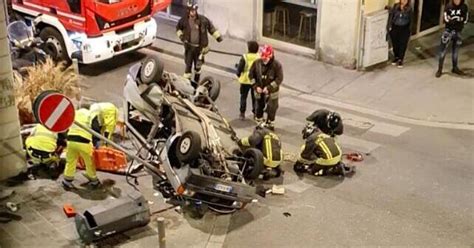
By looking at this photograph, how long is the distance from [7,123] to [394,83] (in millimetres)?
8460

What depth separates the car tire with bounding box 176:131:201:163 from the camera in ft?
35.0

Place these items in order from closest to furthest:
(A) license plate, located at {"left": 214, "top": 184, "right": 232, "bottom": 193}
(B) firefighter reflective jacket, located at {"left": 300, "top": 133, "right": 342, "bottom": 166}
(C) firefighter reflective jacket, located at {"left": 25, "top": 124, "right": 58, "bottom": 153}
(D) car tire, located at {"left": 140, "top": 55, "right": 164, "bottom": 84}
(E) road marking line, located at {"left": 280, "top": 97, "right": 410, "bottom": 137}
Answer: (A) license plate, located at {"left": 214, "top": 184, "right": 232, "bottom": 193}
(C) firefighter reflective jacket, located at {"left": 25, "top": 124, "right": 58, "bottom": 153}
(B) firefighter reflective jacket, located at {"left": 300, "top": 133, "right": 342, "bottom": 166}
(D) car tire, located at {"left": 140, "top": 55, "right": 164, "bottom": 84}
(E) road marking line, located at {"left": 280, "top": 97, "right": 410, "bottom": 137}

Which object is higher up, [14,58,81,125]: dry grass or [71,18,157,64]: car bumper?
[14,58,81,125]: dry grass

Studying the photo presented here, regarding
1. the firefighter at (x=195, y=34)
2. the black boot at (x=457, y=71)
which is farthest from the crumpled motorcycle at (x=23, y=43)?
the black boot at (x=457, y=71)

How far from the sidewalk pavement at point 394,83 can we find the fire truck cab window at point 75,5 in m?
2.72

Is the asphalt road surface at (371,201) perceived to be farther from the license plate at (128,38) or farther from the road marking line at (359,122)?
the license plate at (128,38)

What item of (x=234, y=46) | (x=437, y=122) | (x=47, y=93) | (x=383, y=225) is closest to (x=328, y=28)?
(x=234, y=46)

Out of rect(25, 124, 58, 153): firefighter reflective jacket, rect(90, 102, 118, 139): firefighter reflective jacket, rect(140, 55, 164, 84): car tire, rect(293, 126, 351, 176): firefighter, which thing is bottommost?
rect(293, 126, 351, 176): firefighter

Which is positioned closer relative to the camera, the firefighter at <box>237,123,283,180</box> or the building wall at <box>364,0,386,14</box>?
the firefighter at <box>237,123,283,180</box>

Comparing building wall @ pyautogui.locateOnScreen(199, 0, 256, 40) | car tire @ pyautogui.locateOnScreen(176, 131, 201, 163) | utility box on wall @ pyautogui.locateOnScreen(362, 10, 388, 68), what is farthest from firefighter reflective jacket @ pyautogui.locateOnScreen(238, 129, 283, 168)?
building wall @ pyautogui.locateOnScreen(199, 0, 256, 40)

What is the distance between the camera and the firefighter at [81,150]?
11.1 m

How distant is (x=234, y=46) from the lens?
18.8 meters

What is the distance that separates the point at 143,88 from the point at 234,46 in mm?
6646

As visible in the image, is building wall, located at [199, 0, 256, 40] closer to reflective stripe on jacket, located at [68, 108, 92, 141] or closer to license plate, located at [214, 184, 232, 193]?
→ reflective stripe on jacket, located at [68, 108, 92, 141]
